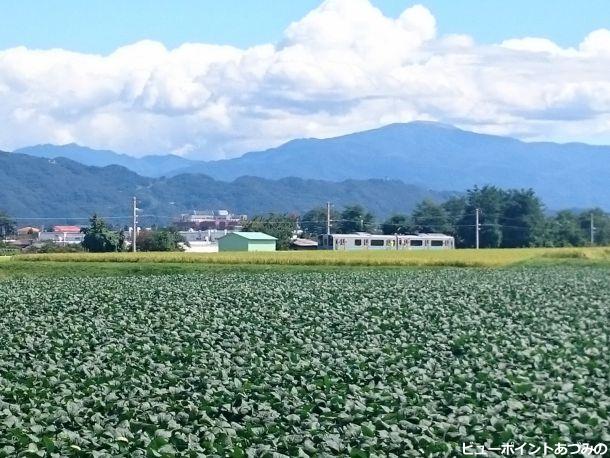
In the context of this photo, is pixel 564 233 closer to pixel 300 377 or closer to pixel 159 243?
pixel 159 243

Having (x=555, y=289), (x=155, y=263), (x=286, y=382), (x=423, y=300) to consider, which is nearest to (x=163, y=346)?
(x=286, y=382)

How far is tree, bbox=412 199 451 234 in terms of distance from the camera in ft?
450

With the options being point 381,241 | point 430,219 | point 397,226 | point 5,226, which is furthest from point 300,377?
point 5,226

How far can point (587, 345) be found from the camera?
17188mm

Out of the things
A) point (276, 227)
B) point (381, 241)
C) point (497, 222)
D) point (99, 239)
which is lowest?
point (99, 239)

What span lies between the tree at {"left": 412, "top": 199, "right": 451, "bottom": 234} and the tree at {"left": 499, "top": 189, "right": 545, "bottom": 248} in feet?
35.8

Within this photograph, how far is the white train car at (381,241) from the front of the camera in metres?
113

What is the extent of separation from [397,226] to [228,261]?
7872 cm

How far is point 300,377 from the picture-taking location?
1392 cm

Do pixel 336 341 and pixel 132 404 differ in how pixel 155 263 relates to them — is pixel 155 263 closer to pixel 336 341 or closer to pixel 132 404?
pixel 336 341

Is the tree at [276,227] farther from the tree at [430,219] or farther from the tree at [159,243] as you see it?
the tree at [159,243]

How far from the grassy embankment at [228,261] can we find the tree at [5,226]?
92138 mm

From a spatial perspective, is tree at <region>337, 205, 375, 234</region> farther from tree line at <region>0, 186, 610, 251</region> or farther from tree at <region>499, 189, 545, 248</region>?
tree at <region>499, 189, 545, 248</region>

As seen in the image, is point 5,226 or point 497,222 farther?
point 5,226
